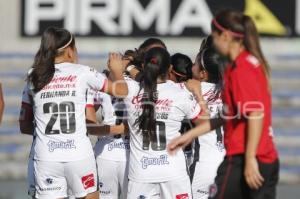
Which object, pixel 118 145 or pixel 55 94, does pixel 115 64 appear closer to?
pixel 55 94

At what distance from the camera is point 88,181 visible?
599 cm

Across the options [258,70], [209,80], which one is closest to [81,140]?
[209,80]

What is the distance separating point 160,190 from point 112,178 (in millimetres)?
821

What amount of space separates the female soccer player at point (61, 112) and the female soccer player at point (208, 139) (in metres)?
0.76

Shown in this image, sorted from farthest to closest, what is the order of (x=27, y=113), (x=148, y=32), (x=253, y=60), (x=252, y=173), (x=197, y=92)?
1. (x=148, y=32)
2. (x=27, y=113)
3. (x=197, y=92)
4. (x=253, y=60)
5. (x=252, y=173)

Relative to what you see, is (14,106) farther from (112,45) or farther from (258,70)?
(258,70)

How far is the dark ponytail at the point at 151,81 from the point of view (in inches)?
227

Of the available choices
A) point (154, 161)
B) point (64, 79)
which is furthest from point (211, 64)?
point (64, 79)

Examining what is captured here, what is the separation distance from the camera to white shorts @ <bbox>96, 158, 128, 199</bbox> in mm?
6629

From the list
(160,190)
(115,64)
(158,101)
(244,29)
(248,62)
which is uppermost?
(244,29)

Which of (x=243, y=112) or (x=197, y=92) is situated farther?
(x=197, y=92)

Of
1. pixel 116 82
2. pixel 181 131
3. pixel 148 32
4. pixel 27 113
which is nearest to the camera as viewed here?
pixel 116 82

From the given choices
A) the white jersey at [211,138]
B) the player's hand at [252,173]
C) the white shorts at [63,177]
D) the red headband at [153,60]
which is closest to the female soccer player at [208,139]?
the white jersey at [211,138]

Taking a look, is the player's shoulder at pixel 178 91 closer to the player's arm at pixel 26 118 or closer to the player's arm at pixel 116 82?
the player's arm at pixel 116 82
